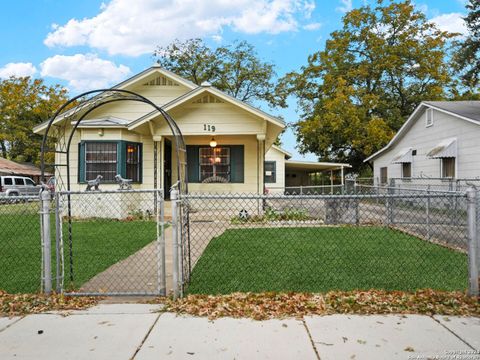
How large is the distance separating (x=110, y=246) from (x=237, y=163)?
647 cm

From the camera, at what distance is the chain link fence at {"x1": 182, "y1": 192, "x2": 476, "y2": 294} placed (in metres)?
4.86

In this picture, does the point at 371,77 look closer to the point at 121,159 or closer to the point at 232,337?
the point at 121,159

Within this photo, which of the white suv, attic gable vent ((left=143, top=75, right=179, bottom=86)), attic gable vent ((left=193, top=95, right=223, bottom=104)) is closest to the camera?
attic gable vent ((left=193, top=95, right=223, bottom=104))

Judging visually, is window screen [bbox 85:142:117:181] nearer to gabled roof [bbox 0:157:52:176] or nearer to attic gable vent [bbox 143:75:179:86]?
attic gable vent [bbox 143:75:179:86]

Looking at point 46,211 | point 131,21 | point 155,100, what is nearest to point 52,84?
point 131,21

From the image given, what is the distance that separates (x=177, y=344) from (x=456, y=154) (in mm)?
14463

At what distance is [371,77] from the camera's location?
1065 inches

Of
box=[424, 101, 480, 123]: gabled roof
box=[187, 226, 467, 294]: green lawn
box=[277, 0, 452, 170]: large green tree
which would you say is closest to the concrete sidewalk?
box=[187, 226, 467, 294]: green lawn

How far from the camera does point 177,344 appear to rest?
3143 mm

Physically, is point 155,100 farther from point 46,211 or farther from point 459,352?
point 459,352

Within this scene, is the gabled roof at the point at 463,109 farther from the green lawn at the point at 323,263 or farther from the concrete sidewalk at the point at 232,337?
the concrete sidewalk at the point at 232,337

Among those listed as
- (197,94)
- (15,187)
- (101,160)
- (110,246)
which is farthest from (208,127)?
(15,187)

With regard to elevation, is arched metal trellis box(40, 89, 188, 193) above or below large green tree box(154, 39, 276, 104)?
below

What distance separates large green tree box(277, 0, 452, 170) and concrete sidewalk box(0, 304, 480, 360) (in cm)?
2270
